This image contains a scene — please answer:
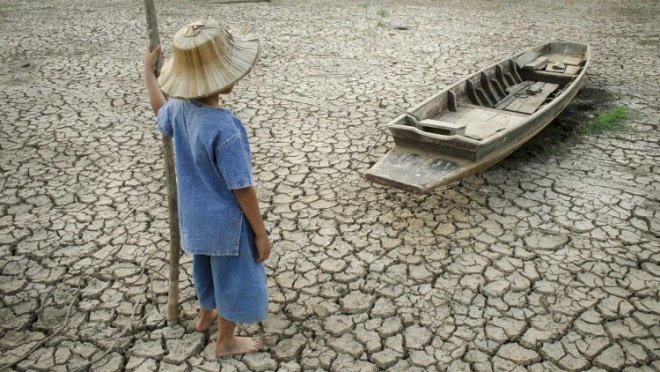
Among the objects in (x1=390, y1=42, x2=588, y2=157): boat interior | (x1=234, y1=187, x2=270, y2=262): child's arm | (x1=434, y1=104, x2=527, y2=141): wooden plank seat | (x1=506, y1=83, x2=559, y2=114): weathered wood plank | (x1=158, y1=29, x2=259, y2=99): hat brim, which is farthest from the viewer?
(x1=506, y1=83, x2=559, y2=114): weathered wood plank

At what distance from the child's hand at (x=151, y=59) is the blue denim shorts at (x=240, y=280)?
91 centimetres

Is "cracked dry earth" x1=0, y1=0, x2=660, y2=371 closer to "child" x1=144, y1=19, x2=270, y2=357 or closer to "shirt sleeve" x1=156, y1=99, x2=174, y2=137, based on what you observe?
"child" x1=144, y1=19, x2=270, y2=357

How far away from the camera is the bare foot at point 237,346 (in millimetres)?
2691

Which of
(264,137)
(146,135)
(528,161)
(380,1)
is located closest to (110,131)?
(146,135)

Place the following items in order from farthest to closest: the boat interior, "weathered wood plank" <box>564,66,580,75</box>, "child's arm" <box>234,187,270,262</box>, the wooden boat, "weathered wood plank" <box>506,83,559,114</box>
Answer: "weathered wood plank" <box>564,66,580,75</box> < "weathered wood plank" <box>506,83,559,114</box> < the boat interior < the wooden boat < "child's arm" <box>234,187,270,262</box>

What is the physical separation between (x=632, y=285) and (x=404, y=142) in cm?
203

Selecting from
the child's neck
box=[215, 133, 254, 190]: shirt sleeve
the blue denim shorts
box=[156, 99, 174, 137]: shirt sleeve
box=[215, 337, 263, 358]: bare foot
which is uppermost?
the child's neck

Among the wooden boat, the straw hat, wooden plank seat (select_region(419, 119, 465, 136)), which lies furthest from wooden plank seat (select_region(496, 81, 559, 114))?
the straw hat

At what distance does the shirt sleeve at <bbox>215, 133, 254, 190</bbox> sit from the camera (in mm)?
1989

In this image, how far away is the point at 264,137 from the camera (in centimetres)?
539

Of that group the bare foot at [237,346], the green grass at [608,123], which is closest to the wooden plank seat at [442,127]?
the green grass at [608,123]

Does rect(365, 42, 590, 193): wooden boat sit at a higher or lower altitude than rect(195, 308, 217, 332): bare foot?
higher

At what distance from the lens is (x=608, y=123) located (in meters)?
5.58

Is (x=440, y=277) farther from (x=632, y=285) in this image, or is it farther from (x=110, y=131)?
(x=110, y=131)
